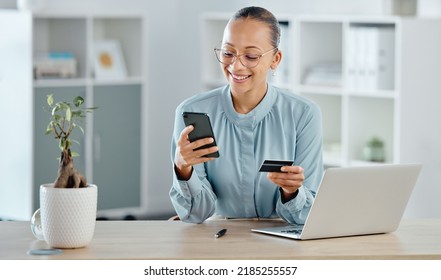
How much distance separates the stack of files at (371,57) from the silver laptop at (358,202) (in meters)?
2.54

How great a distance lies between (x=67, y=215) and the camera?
2.62m

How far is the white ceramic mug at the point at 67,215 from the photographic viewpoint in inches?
103

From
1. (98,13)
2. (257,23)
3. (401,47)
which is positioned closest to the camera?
(257,23)

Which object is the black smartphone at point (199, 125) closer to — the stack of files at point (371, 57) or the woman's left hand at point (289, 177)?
the woman's left hand at point (289, 177)

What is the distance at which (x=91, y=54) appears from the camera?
666cm

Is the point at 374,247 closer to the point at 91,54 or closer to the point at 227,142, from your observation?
the point at 227,142

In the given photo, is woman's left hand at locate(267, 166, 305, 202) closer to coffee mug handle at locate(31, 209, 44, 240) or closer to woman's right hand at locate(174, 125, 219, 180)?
woman's right hand at locate(174, 125, 219, 180)

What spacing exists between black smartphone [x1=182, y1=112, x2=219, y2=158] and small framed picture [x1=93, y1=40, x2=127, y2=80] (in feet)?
13.2

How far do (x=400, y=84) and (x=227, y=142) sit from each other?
2189 millimetres

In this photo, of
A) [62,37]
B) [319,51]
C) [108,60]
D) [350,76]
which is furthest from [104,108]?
[350,76]

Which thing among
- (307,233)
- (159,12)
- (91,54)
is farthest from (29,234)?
(159,12)

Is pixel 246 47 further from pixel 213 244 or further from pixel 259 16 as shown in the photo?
pixel 213 244

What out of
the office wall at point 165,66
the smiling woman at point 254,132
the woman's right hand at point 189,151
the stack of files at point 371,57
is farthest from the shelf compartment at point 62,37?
the woman's right hand at point 189,151

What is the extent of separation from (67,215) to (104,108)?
4.19 m
